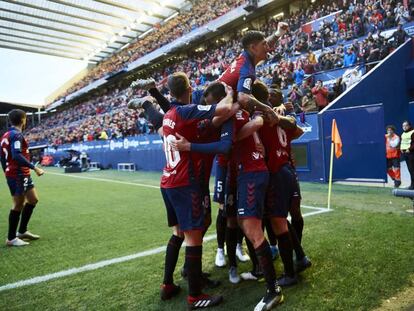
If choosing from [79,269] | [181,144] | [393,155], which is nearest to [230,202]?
[181,144]

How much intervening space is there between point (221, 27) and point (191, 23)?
700cm

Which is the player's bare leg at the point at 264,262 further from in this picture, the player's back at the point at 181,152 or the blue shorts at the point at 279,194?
the player's back at the point at 181,152

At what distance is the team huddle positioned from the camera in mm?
3059

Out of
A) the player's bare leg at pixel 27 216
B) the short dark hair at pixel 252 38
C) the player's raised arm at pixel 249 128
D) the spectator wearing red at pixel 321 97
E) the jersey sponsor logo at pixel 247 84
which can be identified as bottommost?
the player's bare leg at pixel 27 216

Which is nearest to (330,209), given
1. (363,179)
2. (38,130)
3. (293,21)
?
(363,179)

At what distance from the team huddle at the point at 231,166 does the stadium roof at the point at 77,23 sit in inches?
1566

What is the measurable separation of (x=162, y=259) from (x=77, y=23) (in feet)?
153

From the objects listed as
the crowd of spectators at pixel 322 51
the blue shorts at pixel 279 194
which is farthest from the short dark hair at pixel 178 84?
the crowd of spectators at pixel 322 51

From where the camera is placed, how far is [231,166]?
3.62m

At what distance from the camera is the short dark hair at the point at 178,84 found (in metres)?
3.27

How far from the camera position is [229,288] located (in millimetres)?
3568

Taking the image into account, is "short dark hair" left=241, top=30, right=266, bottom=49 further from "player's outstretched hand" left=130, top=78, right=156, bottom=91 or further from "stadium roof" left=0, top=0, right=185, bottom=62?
A: "stadium roof" left=0, top=0, right=185, bottom=62

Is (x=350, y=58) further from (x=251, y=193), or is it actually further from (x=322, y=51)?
(x=251, y=193)

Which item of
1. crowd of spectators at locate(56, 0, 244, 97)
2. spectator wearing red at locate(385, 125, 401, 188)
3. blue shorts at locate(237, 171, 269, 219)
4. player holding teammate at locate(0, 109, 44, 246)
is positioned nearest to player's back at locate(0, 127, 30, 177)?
player holding teammate at locate(0, 109, 44, 246)
